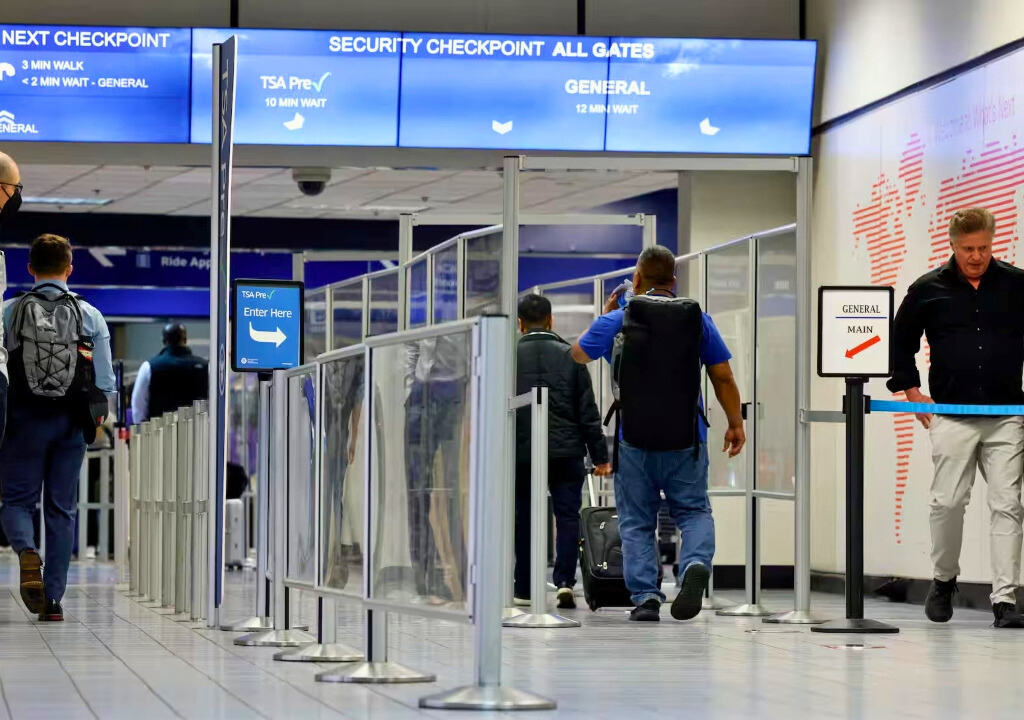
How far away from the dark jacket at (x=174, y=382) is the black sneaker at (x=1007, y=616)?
259 inches

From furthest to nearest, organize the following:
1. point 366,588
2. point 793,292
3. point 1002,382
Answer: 1. point 793,292
2. point 1002,382
3. point 366,588

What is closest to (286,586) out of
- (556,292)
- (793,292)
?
(793,292)

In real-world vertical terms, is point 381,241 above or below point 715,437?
above

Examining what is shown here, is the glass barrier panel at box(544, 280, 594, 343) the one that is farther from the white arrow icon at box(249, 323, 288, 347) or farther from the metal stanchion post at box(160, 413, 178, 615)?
the white arrow icon at box(249, 323, 288, 347)

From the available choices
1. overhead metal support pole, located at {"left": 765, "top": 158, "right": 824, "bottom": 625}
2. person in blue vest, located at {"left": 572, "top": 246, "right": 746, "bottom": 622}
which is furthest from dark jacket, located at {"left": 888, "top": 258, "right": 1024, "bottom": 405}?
person in blue vest, located at {"left": 572, "top": 246, "right": 746, "bottom": 622}

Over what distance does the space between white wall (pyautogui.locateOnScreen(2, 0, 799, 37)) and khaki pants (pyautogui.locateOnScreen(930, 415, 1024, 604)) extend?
4188 mm

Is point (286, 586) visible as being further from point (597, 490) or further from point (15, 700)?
point (597, 490)

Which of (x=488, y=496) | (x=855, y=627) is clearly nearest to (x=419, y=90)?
(x=855, y=627)

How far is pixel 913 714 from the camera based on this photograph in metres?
4.33

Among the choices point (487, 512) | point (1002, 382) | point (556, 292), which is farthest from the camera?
point (556, 292)

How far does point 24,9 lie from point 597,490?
4.43 m

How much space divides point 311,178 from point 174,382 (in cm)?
176

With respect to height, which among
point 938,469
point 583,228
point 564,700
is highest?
point 583,228

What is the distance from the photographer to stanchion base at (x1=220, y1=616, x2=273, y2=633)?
678 cm
